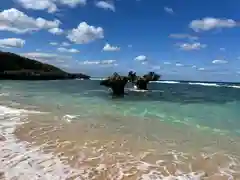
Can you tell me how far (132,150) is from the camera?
10.9m

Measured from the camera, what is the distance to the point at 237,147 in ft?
39.2

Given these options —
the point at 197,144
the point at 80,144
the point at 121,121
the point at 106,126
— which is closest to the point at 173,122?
the point at 121,121

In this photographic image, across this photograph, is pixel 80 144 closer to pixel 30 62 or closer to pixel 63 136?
pixel 63 136

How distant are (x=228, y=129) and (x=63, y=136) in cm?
919

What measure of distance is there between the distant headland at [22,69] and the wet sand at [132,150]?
123453 mm

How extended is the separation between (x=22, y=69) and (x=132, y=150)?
168641 millimetres

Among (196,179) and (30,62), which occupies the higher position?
(30,62)

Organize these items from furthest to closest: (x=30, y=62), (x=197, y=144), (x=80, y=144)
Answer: (x=30, y=62), (x=197, y=144), (x=80, y=144)

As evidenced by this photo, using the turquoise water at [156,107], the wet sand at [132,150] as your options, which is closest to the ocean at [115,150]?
the wet sand at [132,150]

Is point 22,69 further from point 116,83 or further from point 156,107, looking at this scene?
point 156,107

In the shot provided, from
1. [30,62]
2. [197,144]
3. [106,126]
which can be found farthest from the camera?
[30,62]

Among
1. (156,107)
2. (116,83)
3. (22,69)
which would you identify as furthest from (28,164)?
(22,69)

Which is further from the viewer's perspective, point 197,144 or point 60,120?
point 60,120

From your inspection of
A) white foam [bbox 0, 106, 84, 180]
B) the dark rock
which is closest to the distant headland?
the dark rock
